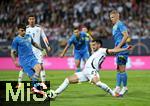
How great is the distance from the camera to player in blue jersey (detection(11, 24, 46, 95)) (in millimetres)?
14133

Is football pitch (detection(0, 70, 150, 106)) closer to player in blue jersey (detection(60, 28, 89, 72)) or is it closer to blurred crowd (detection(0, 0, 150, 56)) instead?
player in blue jersey (detection(60, 28, 89, 72))

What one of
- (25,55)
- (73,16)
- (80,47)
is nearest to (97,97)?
(25,55)

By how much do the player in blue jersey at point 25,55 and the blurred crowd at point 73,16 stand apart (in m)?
14.6

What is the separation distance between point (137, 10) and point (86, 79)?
17791 mm

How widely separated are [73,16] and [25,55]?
16824mm

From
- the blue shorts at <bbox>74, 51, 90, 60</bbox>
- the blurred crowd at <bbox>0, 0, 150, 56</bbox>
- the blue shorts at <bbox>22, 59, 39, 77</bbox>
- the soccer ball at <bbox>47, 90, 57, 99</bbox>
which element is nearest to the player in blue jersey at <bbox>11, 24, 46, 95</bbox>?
the blue shorts at <bbox>22, 59, 39, 77</bbox>

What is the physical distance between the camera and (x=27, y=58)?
47.1 feet

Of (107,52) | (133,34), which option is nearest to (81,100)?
(107,52)

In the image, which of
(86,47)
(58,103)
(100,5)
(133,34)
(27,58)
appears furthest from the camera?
(100,5)

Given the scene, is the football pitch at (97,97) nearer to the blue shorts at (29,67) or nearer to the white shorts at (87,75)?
the white shorts at (87,75)

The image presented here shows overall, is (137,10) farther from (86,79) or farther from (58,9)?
(86,79)

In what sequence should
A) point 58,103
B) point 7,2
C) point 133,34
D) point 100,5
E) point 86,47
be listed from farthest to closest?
point 7,2
point 100,5
point 133,34
point 86,47
point 58,103

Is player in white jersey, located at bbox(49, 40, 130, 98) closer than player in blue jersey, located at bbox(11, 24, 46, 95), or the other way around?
player in white jersey, located at bbox(49, 40, 130, 98)

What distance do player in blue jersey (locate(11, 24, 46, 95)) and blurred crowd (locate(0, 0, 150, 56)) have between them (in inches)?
576
